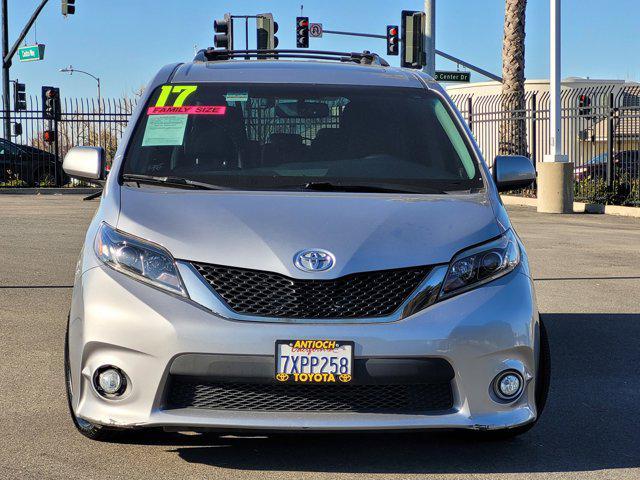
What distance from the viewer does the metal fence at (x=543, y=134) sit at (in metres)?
22.4

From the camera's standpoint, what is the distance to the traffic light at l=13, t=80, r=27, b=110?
115 feet

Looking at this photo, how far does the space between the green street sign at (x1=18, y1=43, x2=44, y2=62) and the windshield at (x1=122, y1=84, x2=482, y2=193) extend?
3038 cm

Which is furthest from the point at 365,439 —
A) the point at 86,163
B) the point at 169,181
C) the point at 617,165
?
the point at 617,165

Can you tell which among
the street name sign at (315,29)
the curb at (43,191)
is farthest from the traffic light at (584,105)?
the street name sign at (315,29)

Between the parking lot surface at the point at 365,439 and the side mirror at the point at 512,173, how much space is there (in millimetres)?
1145

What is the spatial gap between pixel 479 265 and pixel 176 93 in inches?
79.9

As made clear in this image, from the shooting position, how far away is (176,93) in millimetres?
5965

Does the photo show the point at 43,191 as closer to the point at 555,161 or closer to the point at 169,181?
the point at 555,161

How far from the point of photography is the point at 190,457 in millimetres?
4930

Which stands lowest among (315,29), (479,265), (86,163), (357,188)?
(479,265)

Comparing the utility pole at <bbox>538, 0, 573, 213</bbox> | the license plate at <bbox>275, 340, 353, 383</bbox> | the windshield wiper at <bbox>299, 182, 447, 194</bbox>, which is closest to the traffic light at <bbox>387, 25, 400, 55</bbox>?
the utility pole at <bbox>538, 0, 573, 213</bbox>

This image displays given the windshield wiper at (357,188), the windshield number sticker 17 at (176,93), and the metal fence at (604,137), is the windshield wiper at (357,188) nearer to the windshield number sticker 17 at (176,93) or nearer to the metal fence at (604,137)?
the windshield number sticker 17 at (176,93)

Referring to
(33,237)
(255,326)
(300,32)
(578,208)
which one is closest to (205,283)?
(255,326)

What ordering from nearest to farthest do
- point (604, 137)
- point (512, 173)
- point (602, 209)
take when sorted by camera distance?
point (512, 173) < point (602, 209) < point (604, 137)
